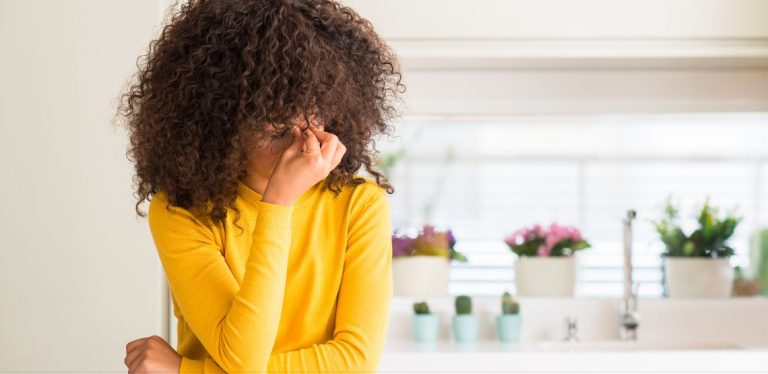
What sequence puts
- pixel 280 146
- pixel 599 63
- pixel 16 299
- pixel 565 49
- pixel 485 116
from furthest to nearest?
pixel 485 116, pixel 599 63, pixel 565 49, pixel 16 299, pixel 280 146

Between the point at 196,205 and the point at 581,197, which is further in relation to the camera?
the point at 581,197

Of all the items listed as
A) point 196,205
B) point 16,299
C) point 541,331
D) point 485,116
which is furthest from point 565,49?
point 16,299

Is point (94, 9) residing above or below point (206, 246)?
above

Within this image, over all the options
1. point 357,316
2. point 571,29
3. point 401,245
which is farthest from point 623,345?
point 357,316

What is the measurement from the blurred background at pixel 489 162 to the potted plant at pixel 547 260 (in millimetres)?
31

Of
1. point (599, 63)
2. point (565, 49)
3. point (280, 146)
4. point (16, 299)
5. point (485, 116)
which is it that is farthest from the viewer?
point (485, 116)

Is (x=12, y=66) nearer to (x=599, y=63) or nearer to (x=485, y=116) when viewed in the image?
(x=485, y=116)

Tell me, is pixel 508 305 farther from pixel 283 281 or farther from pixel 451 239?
pixel 283 281

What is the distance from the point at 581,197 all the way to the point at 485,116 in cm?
37

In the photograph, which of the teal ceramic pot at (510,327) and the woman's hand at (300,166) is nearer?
the woman's hand at (300,166)

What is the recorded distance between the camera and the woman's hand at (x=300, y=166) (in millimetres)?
1196

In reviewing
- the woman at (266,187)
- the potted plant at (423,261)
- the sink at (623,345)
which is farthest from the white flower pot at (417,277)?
the woman at (266,187)

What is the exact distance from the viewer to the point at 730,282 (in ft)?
8.50

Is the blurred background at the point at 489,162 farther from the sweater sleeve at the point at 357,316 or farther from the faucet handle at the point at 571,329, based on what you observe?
the sweater sleeve at the point at 357,316
